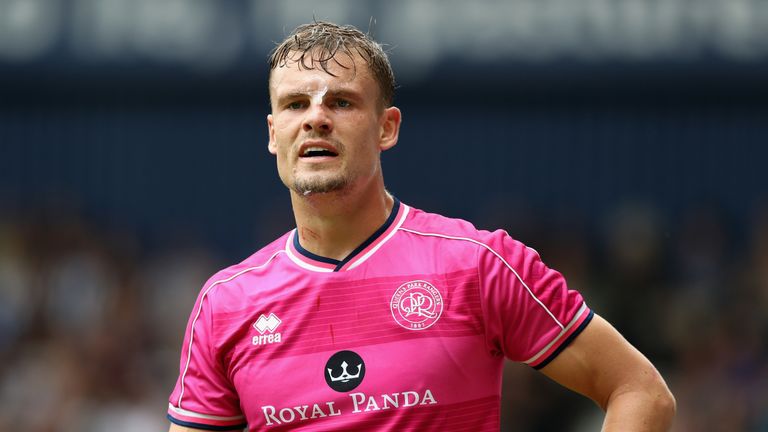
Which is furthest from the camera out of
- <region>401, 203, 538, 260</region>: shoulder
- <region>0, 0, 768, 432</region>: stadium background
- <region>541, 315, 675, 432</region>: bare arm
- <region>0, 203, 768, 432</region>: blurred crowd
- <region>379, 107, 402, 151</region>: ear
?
<region>0, 0, 768, 432</region>: stadium background

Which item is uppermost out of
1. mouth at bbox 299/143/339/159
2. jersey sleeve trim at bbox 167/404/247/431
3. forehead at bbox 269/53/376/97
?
forehead at bbox 269/53/376/97

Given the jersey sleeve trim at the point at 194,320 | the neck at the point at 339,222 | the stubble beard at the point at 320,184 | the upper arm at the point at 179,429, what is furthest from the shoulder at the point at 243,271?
the upper arm at the point at 179,429

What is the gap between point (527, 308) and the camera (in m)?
3.55

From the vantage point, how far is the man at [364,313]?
3.55 m

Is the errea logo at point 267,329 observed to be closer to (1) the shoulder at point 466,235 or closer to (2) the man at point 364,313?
(2) the man at point 364,313

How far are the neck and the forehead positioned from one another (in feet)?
1.08

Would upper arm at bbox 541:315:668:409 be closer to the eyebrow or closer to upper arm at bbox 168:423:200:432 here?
the eyebrow

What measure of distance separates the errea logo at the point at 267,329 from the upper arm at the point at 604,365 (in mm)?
823

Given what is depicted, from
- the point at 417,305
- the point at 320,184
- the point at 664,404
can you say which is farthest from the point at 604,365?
the point at 320,184

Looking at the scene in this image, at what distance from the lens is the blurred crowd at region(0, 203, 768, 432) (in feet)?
25.4

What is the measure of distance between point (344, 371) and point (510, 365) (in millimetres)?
4331

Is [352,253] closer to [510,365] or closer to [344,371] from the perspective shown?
[344,371]

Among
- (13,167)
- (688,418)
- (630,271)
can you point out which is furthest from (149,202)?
(688,418)

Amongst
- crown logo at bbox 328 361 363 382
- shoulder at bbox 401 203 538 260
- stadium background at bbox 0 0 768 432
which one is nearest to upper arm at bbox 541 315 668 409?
shoulder at bbox 401 203 538 260
